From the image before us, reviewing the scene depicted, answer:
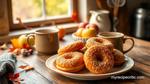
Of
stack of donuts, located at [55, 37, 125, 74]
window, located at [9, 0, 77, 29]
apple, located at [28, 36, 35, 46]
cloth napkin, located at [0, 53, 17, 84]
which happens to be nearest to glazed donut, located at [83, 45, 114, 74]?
stack of donuts, located at [55, 37, 125, 74]

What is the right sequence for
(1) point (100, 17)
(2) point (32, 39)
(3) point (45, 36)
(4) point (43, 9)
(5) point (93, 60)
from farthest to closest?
(4) point (43, 9) < (1) point (100, 17) < (2) point (32, 39) < (3) point (45, 36) < (5) point (93, 60)

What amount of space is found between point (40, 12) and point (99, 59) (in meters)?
1.11

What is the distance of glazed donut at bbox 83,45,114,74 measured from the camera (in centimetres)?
84

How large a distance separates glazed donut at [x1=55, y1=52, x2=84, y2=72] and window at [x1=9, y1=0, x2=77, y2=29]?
2.98 ft

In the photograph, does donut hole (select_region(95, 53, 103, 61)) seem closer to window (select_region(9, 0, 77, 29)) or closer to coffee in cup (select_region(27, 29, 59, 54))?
coffee in cup (select_region(27, 29, 59, 54))

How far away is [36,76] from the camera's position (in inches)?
37.1

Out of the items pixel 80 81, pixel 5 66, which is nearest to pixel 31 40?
pixel 5 66

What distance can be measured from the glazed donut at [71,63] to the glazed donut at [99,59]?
24 mm

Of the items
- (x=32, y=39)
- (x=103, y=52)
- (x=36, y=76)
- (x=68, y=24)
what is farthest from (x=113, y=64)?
(x=68, y=24)

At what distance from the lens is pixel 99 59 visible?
0.87 m

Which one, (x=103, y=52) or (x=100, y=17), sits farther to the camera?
(x=100, y=17)

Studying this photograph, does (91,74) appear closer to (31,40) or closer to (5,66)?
(5,66)

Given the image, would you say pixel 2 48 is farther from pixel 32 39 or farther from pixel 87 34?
pixel 87 34

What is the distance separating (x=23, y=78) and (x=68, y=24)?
0.98 metres
